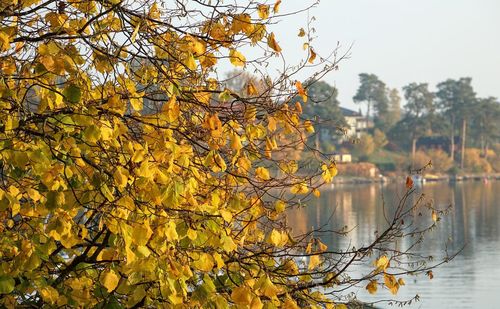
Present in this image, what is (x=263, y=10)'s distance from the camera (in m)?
4.41

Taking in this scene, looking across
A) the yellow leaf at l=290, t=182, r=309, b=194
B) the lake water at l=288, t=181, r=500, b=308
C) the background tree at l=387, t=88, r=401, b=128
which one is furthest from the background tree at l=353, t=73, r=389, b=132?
the yellow leaf at l=290, t=182, r=309, b=194

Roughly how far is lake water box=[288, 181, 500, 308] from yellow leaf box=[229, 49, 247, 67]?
1.16 m

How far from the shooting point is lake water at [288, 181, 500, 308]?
23.2 m

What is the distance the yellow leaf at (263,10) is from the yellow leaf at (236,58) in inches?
8.2

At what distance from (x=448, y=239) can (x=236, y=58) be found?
2372 millimetres

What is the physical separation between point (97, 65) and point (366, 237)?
108 ft

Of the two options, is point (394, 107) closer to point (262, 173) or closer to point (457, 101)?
point (457, 101)

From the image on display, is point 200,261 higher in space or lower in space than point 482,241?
higher

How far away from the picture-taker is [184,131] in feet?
15.2

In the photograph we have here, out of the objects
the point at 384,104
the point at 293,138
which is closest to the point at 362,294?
the point at 293,138

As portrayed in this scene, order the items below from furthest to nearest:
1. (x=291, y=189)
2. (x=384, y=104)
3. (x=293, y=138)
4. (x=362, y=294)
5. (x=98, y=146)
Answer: (x=384, y=104)
(x=362, y=294)
(x=293, y=138)
(x=291, y=189)
(x=98, y=146)

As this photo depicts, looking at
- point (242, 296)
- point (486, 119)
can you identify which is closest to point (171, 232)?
point (242, 296)

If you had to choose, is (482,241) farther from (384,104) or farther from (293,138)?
(384,104)

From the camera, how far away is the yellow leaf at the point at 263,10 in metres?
4.39
